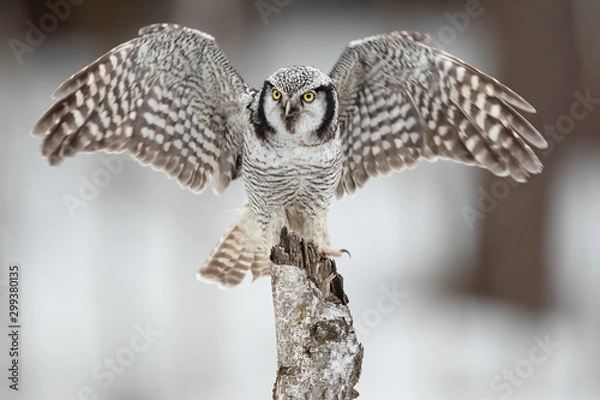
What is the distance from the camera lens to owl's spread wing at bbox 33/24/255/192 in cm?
403

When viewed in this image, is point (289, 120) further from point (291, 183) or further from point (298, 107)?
point (291, 183)

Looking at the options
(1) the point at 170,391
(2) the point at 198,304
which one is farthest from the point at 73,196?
(1) the point at 170,391

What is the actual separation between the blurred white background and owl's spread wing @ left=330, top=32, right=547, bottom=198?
6.07ft

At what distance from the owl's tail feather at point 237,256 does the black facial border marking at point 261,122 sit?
0.77 meters

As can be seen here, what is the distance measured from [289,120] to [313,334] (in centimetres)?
129

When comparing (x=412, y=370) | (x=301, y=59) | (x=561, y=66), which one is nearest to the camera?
(x=561, y=66)

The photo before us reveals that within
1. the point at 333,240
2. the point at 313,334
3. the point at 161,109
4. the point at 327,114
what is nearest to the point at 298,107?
the point at 327,114

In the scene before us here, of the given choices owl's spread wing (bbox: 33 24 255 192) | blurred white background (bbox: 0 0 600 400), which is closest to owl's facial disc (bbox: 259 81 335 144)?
owl's spread wing (bbox: 33 24 255 192)

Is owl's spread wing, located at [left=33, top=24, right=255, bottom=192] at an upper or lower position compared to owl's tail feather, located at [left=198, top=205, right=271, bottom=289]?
upper

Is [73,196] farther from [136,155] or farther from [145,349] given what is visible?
[136,155]

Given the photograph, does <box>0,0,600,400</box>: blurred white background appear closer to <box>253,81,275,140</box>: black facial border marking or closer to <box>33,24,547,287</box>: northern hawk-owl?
<box>33,24,547,287</box>: northern hawk-owl

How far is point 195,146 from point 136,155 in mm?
354

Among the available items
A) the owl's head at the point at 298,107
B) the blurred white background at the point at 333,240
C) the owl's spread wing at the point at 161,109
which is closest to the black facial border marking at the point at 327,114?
the owl's head at the point at 298,107

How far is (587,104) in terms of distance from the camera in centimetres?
618
